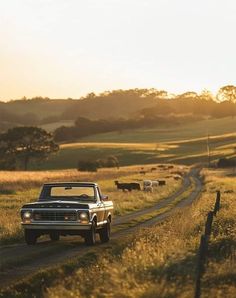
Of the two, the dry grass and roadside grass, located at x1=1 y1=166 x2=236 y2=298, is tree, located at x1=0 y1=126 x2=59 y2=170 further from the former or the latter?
the dry grass

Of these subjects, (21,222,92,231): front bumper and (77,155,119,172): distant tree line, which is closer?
(21,222,92,231): front bumper

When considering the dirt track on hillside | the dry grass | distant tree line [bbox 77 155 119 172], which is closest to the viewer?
the dry grass

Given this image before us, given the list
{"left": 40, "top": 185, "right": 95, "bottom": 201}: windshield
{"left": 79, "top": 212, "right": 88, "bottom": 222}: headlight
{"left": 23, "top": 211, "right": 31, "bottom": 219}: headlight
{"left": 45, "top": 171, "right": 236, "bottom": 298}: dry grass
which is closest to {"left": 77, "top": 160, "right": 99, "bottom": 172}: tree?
{"left": 40, "top": 185, "right": 95, "bottom": 201}: windshield

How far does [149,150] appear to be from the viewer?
163625mm

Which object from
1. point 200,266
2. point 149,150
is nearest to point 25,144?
point 149,150

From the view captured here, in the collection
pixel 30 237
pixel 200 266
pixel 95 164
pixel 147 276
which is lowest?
pixel 95 164

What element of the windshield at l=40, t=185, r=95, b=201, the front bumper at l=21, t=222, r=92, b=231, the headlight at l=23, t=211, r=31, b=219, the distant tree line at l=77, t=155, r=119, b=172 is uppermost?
the windshield at l=40, t=185, r=95, b=201

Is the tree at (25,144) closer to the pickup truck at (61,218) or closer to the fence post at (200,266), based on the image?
the pickup truck at (61,218)

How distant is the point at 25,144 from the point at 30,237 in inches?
4277

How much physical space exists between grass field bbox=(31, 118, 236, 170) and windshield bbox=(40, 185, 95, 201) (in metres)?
112

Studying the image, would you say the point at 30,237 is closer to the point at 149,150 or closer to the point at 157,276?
the point at 157,276

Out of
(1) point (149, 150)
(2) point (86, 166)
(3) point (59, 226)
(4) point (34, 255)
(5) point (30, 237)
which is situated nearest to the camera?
(4) point (34, 255)

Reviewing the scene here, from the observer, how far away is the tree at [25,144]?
128m

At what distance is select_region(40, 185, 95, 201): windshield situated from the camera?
22719 millimetres
